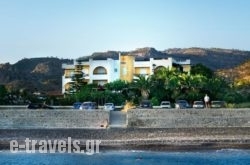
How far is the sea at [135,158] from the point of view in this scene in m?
Answer: 34.5

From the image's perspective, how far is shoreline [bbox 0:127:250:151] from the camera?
4144cm

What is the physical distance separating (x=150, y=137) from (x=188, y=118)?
5048mm

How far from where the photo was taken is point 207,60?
179250mm

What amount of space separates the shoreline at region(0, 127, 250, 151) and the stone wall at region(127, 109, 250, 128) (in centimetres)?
188

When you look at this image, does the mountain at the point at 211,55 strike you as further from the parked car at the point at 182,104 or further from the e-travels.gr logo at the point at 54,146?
the e-travels.gr logo at the point at 54,146

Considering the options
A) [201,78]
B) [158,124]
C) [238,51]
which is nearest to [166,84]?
[201,78]

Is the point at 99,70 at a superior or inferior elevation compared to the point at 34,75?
inferior

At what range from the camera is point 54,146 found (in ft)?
140

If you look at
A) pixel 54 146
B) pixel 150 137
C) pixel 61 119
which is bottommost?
pixel 54 146

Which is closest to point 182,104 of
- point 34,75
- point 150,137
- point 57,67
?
point 150,137

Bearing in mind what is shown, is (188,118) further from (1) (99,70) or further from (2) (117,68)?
(1) (99,70)

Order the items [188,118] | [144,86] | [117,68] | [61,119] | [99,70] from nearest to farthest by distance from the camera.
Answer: [188,118] < [61,119] < [144,86] < [117,68] < [99,70]

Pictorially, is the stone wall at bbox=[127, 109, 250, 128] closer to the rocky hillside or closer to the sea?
the sea

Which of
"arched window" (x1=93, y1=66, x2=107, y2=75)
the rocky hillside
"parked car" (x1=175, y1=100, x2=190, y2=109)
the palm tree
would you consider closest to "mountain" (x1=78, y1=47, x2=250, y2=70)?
the rocky hillside
